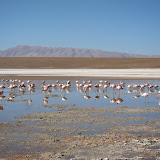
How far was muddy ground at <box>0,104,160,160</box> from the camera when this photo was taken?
610 centimetres

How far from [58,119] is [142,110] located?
340cm

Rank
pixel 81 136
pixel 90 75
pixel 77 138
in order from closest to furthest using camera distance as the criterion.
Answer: pixel 77 138, pixel 81 136, pixel 90 75

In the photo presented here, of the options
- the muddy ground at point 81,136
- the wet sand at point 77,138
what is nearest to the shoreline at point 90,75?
the muddy ground at point 81,136

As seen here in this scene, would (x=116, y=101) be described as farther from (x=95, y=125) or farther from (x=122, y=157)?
(x=122, y=157)

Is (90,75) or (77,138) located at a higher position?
(90,75)

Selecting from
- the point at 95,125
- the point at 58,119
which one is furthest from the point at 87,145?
the point at 58,119

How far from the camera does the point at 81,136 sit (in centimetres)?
743

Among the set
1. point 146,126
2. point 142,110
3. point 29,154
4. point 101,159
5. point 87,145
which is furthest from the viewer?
point 142,110

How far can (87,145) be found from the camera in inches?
263

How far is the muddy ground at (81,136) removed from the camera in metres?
6.10

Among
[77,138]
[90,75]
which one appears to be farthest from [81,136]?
[90,75]

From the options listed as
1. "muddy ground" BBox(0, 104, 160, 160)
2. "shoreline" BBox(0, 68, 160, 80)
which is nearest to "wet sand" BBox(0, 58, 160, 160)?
"muddy ground" BBox(0, 104, 160, 160)

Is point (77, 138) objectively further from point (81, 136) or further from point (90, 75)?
point (90, 75)

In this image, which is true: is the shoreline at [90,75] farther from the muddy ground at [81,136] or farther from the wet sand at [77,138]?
the wet sand at [77,138]
